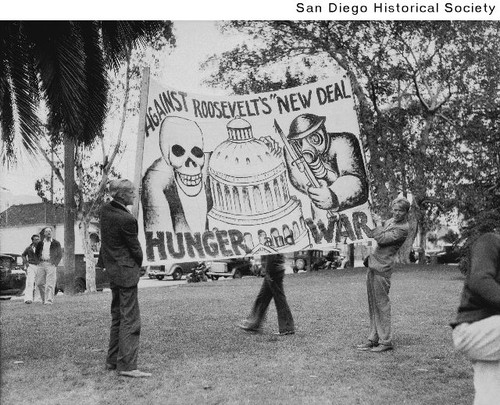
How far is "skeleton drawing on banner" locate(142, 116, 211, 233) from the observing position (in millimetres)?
6633

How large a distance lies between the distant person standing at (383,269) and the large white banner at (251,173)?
27 centimetres

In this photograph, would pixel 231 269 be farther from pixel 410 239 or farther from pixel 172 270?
pixel 410 239

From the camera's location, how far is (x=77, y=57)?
24.1ft

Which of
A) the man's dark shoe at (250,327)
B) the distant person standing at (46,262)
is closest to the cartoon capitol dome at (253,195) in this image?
the man's dark shoe at (250,327)

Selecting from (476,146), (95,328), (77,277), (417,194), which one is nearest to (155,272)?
(77,277)

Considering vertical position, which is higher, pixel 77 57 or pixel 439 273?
pixel 77 57

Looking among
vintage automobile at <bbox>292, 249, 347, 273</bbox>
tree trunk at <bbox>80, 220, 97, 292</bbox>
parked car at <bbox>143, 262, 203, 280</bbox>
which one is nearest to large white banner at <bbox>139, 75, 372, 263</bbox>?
tree trunk at <bbox>80, 220, 97, 292</bbox>

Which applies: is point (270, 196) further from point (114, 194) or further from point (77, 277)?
point (77, 277)

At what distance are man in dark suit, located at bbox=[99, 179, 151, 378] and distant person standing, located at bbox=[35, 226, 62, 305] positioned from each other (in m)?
7.38

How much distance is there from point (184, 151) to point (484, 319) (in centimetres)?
398

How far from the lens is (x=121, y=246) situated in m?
6.17

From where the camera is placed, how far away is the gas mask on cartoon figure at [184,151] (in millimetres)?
6809

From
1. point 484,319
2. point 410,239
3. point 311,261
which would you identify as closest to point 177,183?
point 484,319

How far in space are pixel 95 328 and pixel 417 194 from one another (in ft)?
56.5
